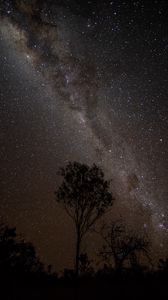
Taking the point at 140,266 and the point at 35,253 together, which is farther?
the point at 35,253

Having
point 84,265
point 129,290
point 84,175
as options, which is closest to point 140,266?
point 84,265

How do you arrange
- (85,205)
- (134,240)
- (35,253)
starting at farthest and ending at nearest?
(35,253) → (134,240) → (85,205)

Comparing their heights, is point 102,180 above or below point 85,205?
above

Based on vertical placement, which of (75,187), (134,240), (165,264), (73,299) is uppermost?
(75,187)

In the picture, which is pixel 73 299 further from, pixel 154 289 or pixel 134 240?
pixel 134 240

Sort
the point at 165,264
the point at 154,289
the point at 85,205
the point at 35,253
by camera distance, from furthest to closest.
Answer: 1. the point at 35,253
2. the point at 165,264
3. the point at 85,205
4. the point at 154,289

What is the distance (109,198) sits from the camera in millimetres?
30625

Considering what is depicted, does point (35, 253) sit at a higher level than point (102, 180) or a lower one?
lower

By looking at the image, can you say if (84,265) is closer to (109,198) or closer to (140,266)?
(140,266)

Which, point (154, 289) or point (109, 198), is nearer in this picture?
point (154, 289)

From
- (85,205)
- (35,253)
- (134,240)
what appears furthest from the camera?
(35,253)

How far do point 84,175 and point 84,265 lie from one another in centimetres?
1746

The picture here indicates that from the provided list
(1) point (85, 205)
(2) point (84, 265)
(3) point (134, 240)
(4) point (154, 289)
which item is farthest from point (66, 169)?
(2) point (84, 265)

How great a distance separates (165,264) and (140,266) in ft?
8.98
